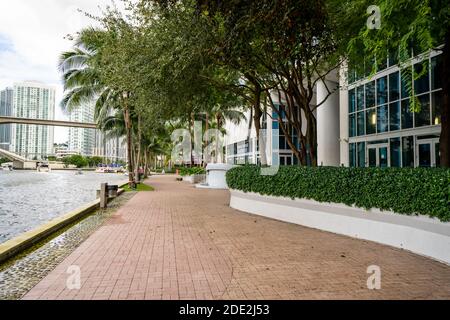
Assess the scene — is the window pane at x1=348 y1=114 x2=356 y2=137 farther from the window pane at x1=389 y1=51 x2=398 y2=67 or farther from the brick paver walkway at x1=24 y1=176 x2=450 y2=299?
the brick paver walkway at x1=24 y1=176 x2=450 y2=299

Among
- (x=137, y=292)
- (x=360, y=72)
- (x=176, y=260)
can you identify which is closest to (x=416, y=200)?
(x=176, y=260)

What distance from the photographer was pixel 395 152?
57.7 ft

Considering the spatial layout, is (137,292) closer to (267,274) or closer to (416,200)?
(267,274)

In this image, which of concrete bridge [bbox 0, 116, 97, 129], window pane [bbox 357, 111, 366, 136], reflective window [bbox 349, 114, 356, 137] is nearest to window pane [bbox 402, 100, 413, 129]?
window pane [bbox 357, 111, 366, 136]

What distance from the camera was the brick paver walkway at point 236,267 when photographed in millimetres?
4441

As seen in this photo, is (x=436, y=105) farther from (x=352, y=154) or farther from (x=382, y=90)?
(x=352, y=154)

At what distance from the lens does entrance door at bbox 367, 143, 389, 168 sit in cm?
1831

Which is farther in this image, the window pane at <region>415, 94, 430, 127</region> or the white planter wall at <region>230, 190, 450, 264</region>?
the window pane at <region>415, 94, 430, 127</region>

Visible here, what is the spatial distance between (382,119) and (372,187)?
12925 millimetres

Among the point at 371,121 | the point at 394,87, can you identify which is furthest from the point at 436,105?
the point at 371,121

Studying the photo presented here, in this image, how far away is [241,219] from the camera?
10570mm

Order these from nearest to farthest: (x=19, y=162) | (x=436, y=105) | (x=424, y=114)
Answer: (x=436, y=105) < (x=424, y=114) < (x=19, y=162)

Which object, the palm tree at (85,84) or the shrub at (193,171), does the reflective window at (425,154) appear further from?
the shrub at (193,171)

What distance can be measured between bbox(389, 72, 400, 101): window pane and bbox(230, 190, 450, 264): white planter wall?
10952 millimetres
